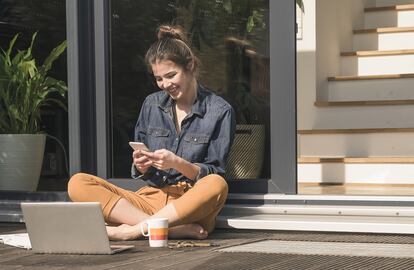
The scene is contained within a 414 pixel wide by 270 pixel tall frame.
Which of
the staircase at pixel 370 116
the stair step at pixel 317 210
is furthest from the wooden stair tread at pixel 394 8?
the stair step at pixel 317 210

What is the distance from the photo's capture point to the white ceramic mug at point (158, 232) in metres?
3.37

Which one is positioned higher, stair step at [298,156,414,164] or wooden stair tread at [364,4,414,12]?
wooden stair tread at [364,4,414,12]

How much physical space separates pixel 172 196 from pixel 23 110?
1.27 m

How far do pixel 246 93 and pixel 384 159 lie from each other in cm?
96

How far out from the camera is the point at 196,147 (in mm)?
3809

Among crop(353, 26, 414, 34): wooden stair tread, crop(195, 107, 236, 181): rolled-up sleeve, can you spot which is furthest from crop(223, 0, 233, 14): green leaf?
crop(353, 26, 414, 34): wooden stair tread

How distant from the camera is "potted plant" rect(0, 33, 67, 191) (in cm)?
465

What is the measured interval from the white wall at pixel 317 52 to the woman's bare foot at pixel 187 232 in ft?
5.85

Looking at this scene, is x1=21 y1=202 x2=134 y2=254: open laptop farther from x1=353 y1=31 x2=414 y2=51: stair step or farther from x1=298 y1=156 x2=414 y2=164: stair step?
x1=353 y1=31 x2=414 y2=51: stair step

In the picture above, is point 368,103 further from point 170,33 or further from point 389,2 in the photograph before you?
point 170,33

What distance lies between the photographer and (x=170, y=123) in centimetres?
389

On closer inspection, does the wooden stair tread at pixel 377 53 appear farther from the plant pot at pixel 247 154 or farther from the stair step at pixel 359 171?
the plant pot at pixel 247 154

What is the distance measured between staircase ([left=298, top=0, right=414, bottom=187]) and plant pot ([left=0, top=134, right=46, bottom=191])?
1.44 meters

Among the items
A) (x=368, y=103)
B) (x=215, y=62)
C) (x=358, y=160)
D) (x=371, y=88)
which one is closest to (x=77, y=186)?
(x=215, y=62)
